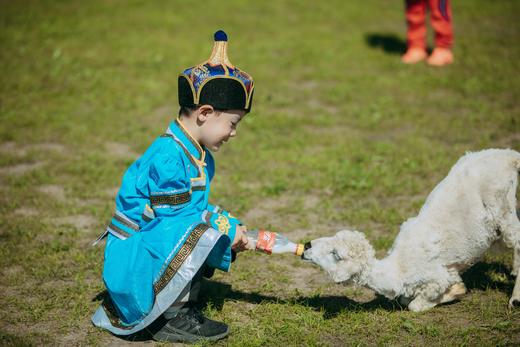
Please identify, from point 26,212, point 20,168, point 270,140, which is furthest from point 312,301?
point 20,168

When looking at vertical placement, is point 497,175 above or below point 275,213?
above

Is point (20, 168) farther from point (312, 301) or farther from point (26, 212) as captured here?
point (312, 301)

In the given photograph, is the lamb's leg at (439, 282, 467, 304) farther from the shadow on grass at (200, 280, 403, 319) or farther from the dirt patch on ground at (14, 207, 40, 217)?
the dirt patch on ground at (14, 207, 40, 217)

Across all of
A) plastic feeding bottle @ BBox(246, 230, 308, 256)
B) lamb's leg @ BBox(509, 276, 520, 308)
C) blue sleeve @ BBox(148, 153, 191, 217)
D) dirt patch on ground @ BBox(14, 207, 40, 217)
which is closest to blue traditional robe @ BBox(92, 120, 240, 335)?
blue sleeve @ BBox(148, 153, 191, 217)

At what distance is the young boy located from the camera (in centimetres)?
358

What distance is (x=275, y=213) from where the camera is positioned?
227 inches

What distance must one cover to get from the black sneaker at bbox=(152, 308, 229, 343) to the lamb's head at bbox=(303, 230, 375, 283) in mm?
810

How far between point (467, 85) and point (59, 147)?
21.0 ft

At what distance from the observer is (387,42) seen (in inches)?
456

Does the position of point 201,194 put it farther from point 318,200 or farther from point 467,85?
point 467,85

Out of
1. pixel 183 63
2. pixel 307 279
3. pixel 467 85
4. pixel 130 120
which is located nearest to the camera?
pixel 307 279

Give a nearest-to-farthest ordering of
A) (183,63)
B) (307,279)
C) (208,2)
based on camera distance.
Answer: (307,279)
(183,63)
(208,2)

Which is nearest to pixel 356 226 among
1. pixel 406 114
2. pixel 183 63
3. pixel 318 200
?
pixel 318 200

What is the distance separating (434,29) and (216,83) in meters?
7.59
